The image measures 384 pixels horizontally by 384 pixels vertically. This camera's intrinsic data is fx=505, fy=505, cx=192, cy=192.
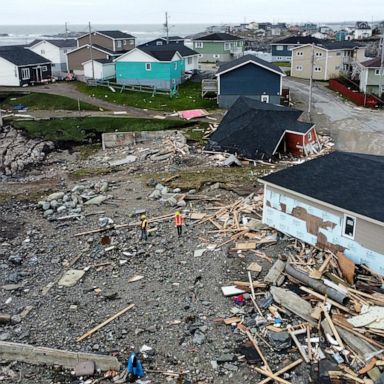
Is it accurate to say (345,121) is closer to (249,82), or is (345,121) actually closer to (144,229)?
(249,82)

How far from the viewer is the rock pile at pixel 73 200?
25.4 m

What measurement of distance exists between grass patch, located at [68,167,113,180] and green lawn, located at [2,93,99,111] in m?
15.7

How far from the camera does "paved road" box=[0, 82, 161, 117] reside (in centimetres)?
4619

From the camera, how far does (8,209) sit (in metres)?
26.6

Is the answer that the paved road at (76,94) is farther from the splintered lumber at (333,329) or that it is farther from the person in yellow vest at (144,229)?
the splintered lumber at (333,329)

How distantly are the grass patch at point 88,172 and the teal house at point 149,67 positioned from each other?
23661mm

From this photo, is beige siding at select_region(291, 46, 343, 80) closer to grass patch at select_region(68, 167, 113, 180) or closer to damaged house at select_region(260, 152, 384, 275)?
grass patch at select_region(68, 167, 113, 180)

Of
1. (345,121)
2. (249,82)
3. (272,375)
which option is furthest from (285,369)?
(249,82)

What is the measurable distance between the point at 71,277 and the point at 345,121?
31.6m

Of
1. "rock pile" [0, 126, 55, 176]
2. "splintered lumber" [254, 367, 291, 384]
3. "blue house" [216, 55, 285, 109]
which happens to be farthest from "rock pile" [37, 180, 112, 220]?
"blue house" [216, 55, 285, 109]

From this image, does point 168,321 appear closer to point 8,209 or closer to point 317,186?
point 317,186

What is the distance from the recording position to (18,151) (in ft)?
127

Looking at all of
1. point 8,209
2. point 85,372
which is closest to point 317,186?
point 85,372

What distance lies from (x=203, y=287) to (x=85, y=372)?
209 inches
